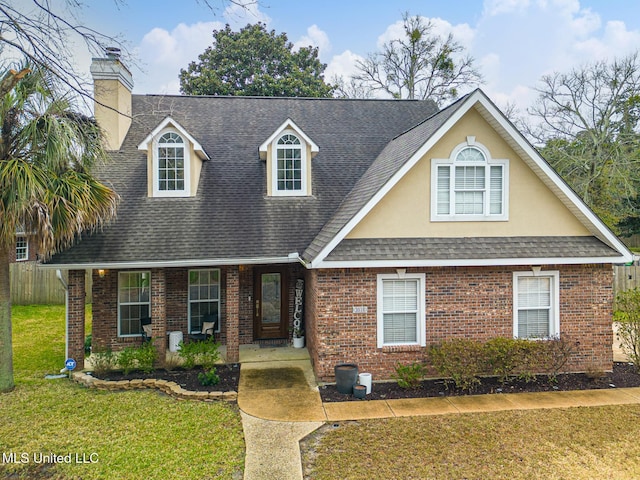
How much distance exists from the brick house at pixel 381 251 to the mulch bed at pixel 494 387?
0.40m

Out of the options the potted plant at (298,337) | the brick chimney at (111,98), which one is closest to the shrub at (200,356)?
the potted plant at (298,337)

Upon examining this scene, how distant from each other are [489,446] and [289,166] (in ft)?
29.2

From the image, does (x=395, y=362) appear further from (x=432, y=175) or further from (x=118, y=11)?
(x=118, y=11)

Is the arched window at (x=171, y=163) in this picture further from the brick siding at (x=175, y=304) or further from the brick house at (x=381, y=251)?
the brick siding at (x=175, y=304)

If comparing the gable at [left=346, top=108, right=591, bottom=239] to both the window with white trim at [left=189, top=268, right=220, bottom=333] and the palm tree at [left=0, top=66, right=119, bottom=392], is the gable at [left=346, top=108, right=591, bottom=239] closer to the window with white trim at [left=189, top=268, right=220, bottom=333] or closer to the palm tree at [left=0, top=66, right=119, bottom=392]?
the window with white trim at [left=189, top=268, right=220, bottom=333]

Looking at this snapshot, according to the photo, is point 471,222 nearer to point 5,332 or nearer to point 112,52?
point 112,52

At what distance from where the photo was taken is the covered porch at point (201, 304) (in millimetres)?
10703

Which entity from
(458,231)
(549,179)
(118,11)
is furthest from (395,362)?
(118,11)

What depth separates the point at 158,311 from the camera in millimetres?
10445

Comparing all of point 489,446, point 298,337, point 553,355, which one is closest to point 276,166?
point 298,337

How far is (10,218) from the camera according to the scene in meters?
8.05

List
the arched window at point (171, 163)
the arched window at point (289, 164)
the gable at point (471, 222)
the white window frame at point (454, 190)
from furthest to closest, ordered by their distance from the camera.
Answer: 1. the arched window at point (289, 164)
2. the arched window at point (171, 163)
3. the white window frame at point (454, 190)
4. the gable at point (471, 222)

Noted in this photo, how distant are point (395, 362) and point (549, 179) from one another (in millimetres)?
5526

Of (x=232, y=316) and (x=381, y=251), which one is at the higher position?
(x=381, y=251)
